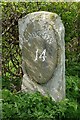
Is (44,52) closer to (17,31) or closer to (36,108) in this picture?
(36,108)

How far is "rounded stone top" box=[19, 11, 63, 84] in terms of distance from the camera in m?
3.87

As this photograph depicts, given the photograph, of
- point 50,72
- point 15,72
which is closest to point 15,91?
point 50,72

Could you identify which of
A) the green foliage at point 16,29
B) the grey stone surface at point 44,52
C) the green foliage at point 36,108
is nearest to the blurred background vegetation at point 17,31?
the green foliage at point 16,29

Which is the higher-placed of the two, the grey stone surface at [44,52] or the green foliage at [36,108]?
the grey stone surface at [44,52]

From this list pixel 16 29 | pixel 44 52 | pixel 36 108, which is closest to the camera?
pixel 36 108

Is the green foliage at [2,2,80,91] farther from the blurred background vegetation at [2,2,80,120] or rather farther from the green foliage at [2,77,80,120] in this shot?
the green foliage at [2,77,80,120]

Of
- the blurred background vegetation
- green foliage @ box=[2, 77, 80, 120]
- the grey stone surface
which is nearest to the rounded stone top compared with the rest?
the grey stone surface

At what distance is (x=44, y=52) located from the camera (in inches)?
155

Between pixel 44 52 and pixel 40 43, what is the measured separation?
0.29ft

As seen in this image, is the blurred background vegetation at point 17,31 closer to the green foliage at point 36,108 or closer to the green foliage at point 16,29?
the green foliage at point 16,29

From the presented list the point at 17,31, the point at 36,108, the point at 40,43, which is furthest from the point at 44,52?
the point at 17,31

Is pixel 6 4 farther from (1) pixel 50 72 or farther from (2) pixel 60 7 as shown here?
(1) pixel 50 72

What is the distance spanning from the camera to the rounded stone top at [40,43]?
387 cm

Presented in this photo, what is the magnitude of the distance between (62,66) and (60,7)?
1197 millimetres
